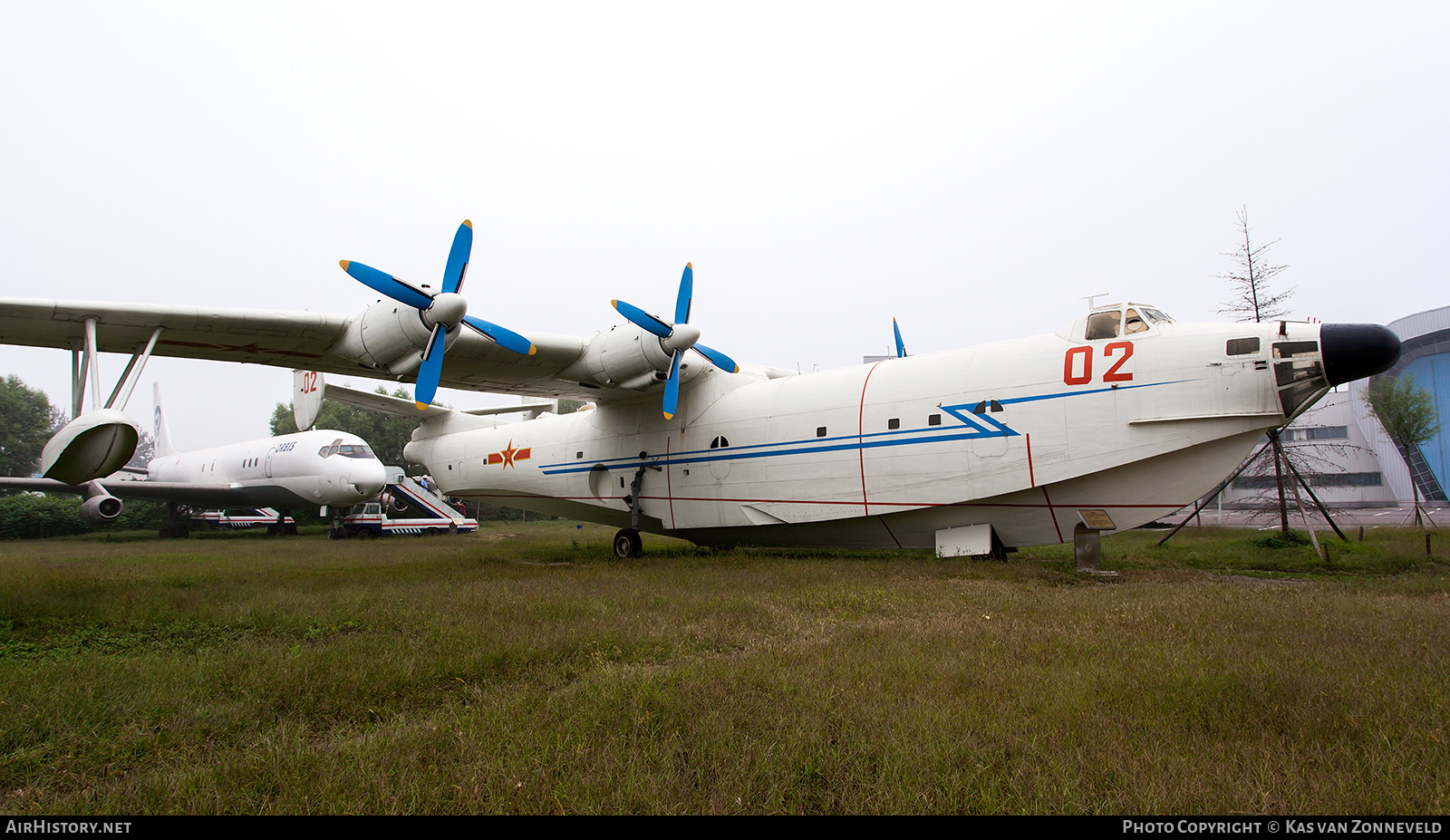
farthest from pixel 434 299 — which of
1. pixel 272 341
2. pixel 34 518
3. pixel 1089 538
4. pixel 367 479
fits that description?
pixel 34 518

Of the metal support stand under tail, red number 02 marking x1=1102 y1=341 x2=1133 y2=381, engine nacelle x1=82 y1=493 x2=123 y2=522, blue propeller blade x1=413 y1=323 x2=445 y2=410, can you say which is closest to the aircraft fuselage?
red number 02 marking x1=1102 y1=341 x2=1133 y2=381

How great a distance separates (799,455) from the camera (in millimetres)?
12016

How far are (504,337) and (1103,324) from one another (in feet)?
29.4

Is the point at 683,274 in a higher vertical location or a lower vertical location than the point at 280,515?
higher

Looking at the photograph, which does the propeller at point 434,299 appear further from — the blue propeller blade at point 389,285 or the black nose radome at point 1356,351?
the black nose radome at point 1356,351

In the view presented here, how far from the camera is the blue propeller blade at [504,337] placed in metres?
11.1

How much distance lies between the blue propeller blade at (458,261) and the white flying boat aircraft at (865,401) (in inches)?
1.0

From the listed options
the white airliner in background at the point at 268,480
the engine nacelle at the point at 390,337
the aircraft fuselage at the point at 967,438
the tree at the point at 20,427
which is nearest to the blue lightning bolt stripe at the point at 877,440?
the aircraft fuselage at the point at 967,438

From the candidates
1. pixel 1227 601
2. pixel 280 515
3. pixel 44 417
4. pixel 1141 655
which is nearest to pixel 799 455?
pixel 1227 601

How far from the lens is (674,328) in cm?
1192

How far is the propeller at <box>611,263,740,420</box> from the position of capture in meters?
11.8

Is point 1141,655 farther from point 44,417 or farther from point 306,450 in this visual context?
point 44,417

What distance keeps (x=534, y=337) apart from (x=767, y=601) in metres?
6.88

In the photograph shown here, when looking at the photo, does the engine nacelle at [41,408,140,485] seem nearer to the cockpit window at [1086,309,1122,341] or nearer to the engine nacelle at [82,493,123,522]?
the cockpit window at [1086,309,1122,341]
